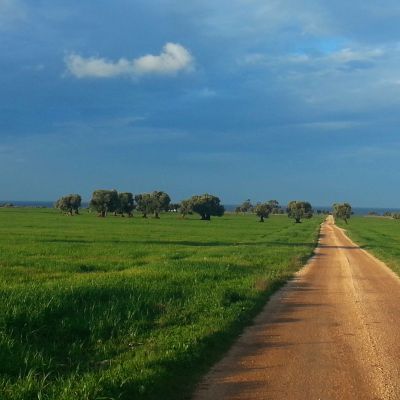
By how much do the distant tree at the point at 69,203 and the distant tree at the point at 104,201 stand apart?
13337 millimetres

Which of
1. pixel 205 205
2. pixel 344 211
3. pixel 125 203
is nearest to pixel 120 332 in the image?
pixel 125 203

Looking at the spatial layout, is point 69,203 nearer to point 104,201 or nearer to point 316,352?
point 104,201

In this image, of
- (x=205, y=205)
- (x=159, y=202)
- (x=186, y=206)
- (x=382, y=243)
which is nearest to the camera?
(x=382, y=243)

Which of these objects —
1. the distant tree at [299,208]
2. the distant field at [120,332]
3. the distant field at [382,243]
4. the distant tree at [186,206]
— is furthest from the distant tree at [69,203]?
the distant field at [120,332]

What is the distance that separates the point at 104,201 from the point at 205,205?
90.9 ft

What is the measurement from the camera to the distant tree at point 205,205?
149 metres

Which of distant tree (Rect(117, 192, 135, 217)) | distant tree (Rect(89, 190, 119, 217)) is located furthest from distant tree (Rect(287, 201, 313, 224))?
distant tree (Rect(89, 190, 119, 217))

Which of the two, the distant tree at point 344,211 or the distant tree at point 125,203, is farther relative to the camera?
the distant tree at point 344,211

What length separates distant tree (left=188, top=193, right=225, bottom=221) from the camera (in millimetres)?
149125

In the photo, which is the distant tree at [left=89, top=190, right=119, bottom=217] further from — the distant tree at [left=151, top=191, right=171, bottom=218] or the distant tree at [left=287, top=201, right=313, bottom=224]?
the distant tree at [left=287, top=201, right=313, bottom=224]

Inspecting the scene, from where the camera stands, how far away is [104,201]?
13912cm

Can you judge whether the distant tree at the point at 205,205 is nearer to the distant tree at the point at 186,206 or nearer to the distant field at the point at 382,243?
the distant tree at the point at 186,206

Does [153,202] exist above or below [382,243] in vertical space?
above

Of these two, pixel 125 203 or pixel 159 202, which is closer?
pixel 125 203
